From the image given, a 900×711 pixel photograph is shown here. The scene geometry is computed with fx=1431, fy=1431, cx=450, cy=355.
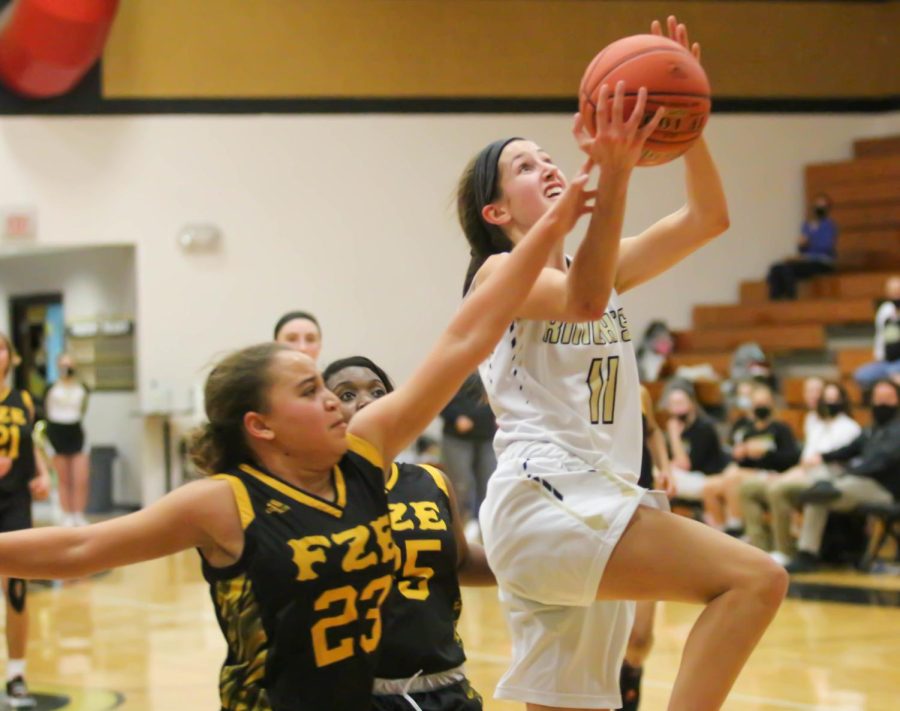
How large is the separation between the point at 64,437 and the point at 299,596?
11.9 metres

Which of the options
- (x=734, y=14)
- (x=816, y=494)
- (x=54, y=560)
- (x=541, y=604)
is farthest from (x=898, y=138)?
(x=54, y=560)

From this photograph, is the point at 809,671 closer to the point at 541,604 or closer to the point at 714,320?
the point at 541,604

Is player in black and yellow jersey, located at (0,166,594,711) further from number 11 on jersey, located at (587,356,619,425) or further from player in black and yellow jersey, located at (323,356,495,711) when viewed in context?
number 11 on jersey, located at (587,356,619,425)

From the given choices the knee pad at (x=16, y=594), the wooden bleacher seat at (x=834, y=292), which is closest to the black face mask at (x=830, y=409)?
the wooden bleacher seat at (x=834, y=292)

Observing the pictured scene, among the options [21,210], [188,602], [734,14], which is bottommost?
[188,602]

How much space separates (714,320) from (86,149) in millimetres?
6864

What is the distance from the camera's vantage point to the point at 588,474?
3156 millimetres

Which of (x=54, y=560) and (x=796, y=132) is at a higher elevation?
(x=796, y=132)

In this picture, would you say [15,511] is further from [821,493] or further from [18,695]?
[821,493]

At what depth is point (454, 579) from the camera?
3.26 metres

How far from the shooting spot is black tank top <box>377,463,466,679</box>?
3.14 metres

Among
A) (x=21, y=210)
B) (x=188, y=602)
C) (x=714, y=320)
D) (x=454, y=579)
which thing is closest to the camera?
(x=454, y=579)

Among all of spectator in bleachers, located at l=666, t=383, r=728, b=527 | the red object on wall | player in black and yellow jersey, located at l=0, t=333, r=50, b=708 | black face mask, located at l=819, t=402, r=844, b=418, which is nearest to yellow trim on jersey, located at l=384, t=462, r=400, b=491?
player in black and yellow jersey, located at l=0, t=333, r=50, b=708

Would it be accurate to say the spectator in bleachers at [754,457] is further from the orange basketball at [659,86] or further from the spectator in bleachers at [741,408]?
the orange basketball at [659,86]
